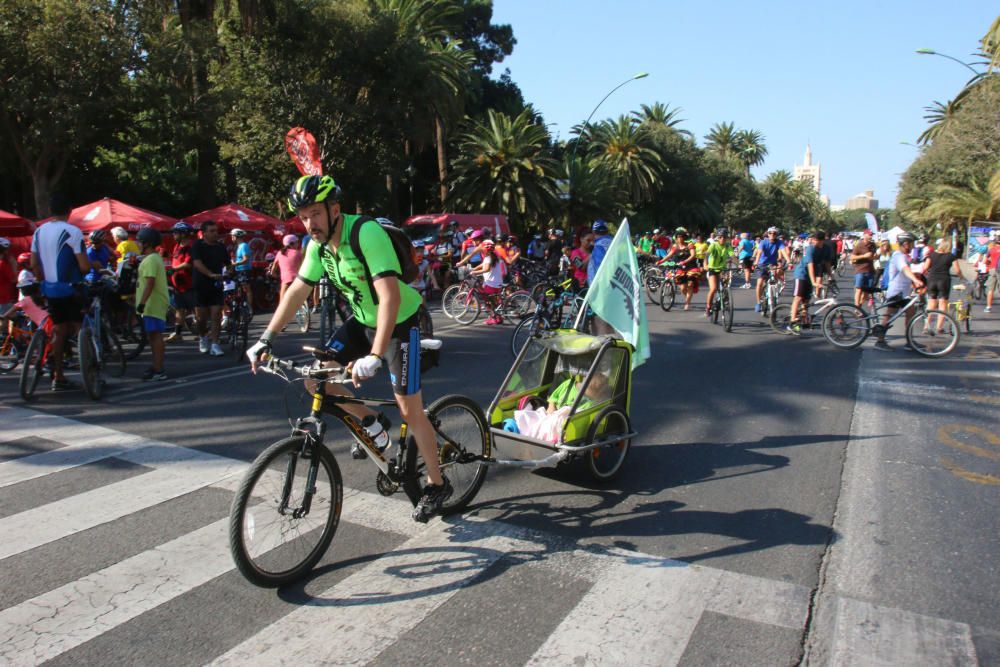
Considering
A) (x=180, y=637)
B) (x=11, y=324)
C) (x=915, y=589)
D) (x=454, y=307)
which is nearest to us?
(x=180, y=637)

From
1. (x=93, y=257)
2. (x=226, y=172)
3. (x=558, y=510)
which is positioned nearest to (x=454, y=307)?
(x=93, y=257)

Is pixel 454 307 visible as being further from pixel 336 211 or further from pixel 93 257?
pixel 336 211

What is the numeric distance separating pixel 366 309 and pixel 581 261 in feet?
27.4

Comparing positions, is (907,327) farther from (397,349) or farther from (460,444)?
(397,349)

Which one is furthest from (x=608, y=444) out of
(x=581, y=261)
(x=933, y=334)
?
(x=933, y=334)

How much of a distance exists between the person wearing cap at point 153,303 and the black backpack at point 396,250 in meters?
5.18

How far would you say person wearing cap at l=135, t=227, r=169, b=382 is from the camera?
8680mm

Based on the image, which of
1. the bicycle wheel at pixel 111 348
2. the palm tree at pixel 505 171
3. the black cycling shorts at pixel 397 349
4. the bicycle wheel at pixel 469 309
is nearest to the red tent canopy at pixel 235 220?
the bicycle wheel at pixel 469 309

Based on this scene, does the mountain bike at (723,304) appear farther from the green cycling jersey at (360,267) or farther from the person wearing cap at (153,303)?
the green cycling jersey at (360,267)

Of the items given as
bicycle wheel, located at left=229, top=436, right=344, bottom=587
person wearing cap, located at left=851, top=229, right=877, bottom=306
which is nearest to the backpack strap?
bicycle wheel, located at left=229, top=436, right=344, bottom=587

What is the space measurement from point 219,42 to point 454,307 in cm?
1572

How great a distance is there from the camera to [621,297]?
5.85 m

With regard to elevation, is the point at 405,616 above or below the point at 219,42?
below

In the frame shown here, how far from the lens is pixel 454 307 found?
14.8 m
